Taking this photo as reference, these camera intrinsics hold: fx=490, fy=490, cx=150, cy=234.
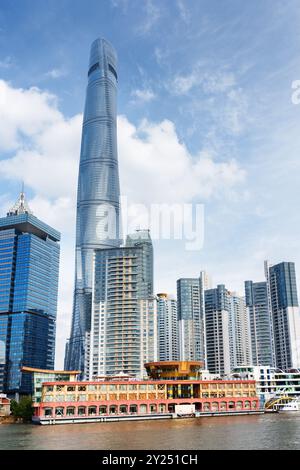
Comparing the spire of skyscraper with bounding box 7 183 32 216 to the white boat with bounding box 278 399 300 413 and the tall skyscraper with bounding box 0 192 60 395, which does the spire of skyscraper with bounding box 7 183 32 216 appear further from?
the white boat with bounding box 278 399 300 413

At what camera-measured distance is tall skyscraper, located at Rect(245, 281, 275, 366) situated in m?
189

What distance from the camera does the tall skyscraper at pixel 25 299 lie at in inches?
6732

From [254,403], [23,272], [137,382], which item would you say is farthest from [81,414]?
[23,272]

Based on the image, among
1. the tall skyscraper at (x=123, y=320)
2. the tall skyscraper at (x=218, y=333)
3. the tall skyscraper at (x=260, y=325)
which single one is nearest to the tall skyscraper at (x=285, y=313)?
the tall skyscraper at (x=260, y=325)

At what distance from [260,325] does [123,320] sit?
63.6m

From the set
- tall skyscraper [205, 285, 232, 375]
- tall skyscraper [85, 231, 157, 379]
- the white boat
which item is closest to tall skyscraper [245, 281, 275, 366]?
tall skyscraper [205, 285, 232, 375]

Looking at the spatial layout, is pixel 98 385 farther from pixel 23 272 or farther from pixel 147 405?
pixel 23 272

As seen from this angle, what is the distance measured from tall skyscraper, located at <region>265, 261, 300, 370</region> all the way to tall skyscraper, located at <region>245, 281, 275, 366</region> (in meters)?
8.56

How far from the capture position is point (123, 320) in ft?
524

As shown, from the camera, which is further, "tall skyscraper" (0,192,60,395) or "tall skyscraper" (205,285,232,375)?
"tall skyscraper" (205,285,232,375)

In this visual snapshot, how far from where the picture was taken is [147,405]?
9944 cm

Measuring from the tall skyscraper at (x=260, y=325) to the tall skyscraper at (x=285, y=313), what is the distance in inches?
337

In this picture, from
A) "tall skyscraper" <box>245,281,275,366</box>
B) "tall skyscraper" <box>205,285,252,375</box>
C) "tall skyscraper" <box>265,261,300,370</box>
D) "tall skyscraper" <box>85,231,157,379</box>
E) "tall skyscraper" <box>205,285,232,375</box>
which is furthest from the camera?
"tall skyscraper" <box>205,285,252,375</box>

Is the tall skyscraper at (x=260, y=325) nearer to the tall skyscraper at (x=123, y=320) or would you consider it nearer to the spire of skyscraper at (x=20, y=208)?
the tall skyscraper at (x=123, y=320)
